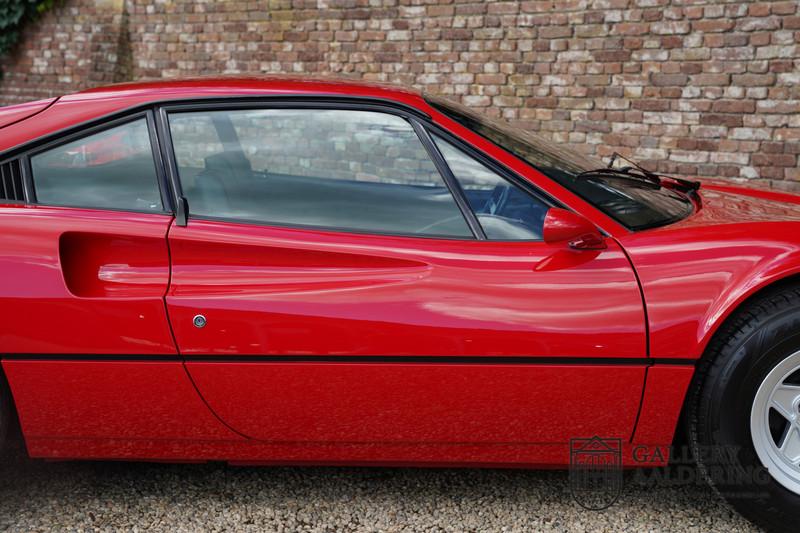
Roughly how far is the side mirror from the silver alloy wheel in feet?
2.03

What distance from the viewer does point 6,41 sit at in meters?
9.28

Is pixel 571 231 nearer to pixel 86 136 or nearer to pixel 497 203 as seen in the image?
pixel 497 203

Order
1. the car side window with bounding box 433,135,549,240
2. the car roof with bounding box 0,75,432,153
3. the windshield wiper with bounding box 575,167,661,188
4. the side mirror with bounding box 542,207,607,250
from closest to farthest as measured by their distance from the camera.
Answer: the side mirror with bounding box 542,207,607,250, the car side window with bounding box 433,135,549,240, the car roof with bounding box 0,75,432,153, the windshield wiper with bounding box 575,167,661,188

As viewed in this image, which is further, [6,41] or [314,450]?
[6,41]

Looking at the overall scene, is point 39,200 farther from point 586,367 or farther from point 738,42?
point 738,42

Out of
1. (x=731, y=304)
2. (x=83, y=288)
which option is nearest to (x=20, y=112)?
(x=83, y=288)

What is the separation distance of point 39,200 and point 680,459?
2093 mm

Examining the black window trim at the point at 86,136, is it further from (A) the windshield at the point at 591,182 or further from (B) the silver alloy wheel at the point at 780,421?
(B) the silver alloy wheel at the point at 780,421

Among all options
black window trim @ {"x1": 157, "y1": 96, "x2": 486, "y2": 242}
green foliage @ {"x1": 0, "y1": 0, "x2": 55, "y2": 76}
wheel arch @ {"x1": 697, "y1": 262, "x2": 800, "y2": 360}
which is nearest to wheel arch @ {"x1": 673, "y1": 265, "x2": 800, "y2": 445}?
wheel arch @ {"x1": 697, "y1": 262, "x2": 800, "y2": 360}

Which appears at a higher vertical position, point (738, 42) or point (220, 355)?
point (738, 42)

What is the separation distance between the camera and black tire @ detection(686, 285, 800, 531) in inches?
81.3

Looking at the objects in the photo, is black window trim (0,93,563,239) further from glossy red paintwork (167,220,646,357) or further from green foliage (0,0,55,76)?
green foliage (0,0,55,76)

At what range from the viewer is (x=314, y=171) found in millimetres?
2326

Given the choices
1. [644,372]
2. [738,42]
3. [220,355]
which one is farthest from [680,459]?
[738,42]
